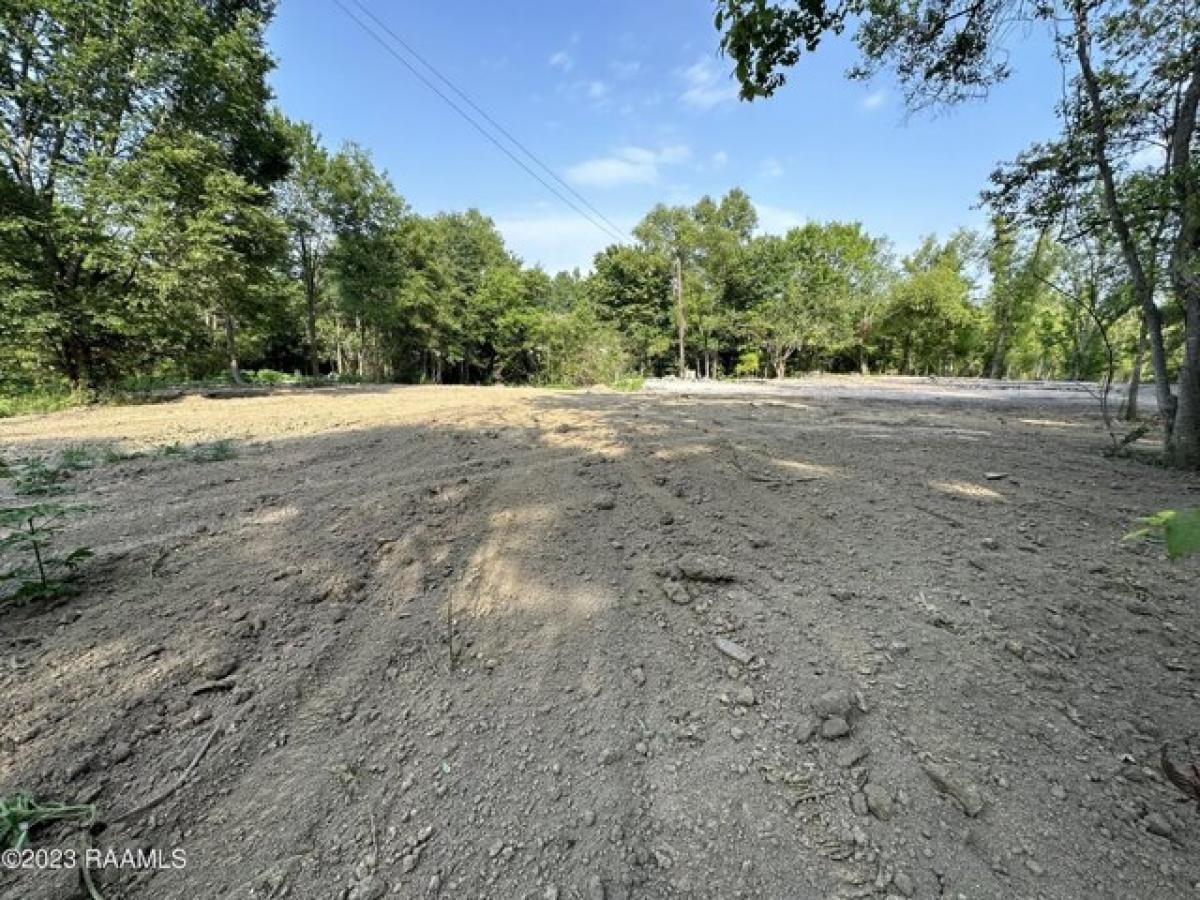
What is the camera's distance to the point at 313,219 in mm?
19281

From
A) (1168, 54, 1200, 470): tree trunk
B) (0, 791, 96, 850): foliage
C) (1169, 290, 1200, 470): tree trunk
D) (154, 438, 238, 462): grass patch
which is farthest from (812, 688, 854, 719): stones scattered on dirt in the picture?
(154, 438, 238, 462): grass patch

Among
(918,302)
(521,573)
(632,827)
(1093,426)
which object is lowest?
(632,827)

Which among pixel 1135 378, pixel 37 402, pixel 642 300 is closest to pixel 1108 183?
pixel 1135 378

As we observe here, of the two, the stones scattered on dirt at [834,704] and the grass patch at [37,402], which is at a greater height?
the grass patch at [37,402]

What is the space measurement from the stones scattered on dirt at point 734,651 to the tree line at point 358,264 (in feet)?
10.0

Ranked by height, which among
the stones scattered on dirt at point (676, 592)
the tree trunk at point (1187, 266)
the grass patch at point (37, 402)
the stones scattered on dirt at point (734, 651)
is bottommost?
the stones scattered on dirt at point (734, 651)

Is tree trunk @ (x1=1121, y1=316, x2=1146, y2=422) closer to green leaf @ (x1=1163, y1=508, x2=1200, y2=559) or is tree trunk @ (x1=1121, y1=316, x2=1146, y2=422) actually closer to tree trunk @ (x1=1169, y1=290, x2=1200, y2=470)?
tree trunk @ (x1=1169, y1=290, x2=1200, y2=470)

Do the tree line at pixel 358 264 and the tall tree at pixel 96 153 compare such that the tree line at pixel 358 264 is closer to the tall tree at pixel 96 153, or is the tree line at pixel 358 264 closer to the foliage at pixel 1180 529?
the tall tree at pixel 96 153

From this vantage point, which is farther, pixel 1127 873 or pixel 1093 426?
pixel 1093 426

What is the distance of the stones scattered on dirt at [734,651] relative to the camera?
183 centimetres

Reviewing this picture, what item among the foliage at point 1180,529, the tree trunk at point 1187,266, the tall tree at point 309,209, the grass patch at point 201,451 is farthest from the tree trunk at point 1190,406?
the tall tree at point 309,209

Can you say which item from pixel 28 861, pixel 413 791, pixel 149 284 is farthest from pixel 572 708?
pixel 149 284

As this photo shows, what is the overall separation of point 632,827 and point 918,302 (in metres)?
→ 35.3

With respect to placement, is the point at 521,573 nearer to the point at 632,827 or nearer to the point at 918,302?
the point at 632,827
